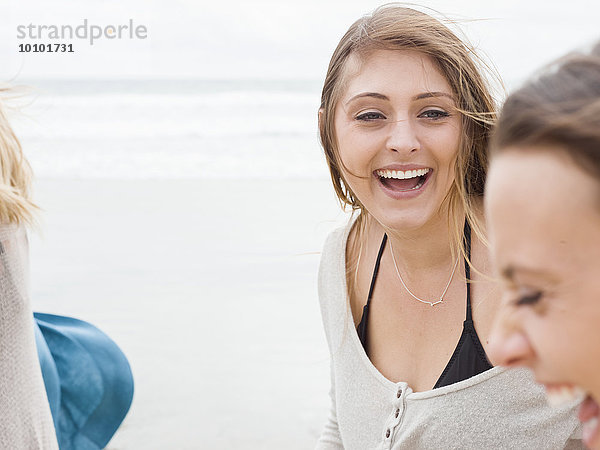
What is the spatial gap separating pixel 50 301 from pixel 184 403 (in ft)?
4.91

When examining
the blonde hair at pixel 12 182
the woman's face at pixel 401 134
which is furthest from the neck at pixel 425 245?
the blonde hair at pixel 12 182

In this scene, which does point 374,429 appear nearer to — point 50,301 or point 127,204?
point 50,301

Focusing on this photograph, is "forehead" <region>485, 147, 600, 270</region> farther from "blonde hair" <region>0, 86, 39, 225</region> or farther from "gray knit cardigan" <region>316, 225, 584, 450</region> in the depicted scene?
"blonde hair" <region>0, 86, 39, 225</region>

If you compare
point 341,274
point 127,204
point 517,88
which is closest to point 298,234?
point 127,204

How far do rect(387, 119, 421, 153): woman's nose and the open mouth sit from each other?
61mm

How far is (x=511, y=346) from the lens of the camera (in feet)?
2.74

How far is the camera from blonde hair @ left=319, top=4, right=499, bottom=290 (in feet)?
6.66

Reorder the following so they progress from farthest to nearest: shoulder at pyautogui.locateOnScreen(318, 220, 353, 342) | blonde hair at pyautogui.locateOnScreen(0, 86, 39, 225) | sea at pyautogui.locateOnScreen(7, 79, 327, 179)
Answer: sea at pyautogui.locateOnScreen(7, 79, 327, 179) → shoulder at pyautogui.locateOnScreen(318, 220, 353, 342) → blonde hair at pyautogui.locateOnScreen(0, 86, 39, 225)

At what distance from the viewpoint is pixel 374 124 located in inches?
81.9

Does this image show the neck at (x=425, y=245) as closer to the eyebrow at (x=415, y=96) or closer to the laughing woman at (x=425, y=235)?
the laughing woman at (x=425, y=235)

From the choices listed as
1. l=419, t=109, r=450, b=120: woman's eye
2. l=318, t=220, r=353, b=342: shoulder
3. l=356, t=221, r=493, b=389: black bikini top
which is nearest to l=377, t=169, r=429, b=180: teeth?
l=419, t=109, r=450, b=120: woman's eye

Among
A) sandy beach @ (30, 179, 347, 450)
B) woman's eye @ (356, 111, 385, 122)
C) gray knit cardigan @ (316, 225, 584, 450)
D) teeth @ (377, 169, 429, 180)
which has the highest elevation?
woman's eye @ (356, 111, 385, 122)

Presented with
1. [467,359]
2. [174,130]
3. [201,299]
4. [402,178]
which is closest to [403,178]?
[402,178]

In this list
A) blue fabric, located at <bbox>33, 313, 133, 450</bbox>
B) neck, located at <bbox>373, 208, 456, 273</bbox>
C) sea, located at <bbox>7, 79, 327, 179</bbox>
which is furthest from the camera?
sea, located at <bbox>7, 79, 327, 179</bbox>
